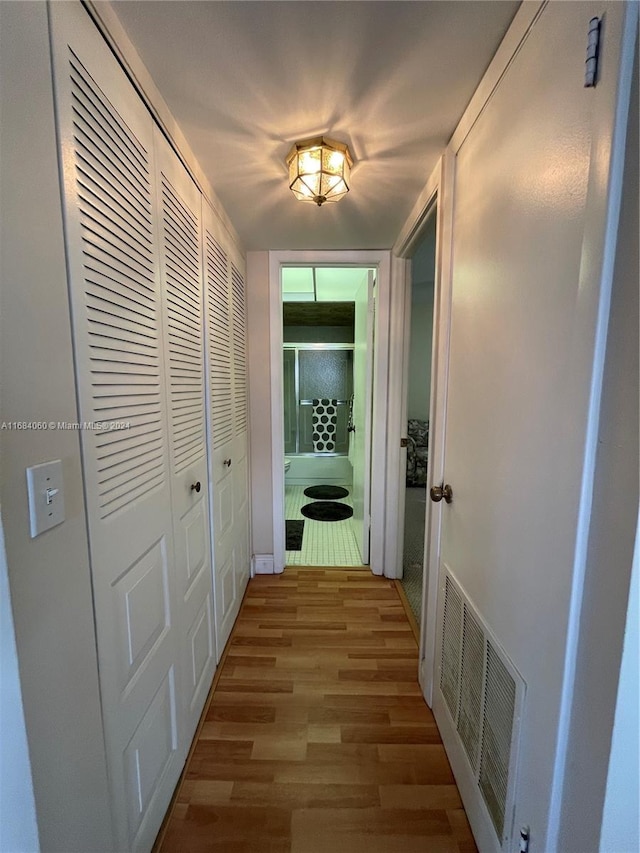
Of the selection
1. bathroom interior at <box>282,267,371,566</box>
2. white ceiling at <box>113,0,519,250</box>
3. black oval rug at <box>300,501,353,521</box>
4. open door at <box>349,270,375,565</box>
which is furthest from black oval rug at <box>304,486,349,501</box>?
white ceiling at <box>113,0,519,250</box>

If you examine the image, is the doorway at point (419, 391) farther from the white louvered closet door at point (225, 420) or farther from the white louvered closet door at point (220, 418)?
the white louvered closet door at point (220, 418)

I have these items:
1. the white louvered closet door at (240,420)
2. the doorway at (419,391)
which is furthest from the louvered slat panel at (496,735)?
the doorway at (419,391)

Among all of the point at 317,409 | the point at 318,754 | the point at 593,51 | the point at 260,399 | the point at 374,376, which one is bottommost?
the point at 318,754

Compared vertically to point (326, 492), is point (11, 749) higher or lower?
higher

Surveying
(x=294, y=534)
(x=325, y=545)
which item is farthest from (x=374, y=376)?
(x=294, y=534)

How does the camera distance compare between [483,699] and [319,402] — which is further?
[319,402]

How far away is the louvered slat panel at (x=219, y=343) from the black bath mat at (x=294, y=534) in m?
1.39

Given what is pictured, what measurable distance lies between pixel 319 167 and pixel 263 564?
2282mm

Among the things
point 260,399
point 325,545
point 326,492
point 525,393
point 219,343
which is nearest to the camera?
point 525,393

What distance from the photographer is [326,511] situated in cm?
351

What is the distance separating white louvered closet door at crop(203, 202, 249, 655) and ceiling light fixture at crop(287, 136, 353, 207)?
43 centimetres

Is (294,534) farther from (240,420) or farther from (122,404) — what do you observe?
(122,404)

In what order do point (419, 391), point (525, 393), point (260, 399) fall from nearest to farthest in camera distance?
point (525, 393) → point (260, 399) → point (419, 391)

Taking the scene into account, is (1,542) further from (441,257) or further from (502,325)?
(441,257)
